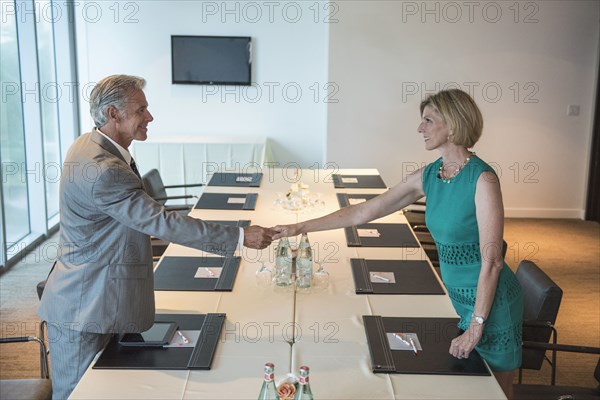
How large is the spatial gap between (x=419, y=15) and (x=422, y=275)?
194 inches

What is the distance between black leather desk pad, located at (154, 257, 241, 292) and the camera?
3271 millimetres

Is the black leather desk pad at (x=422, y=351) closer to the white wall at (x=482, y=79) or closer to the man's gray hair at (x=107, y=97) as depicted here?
the man's gray hair at (x=107, y=97)

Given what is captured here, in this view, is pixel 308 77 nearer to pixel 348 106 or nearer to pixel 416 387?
pixel 348 106

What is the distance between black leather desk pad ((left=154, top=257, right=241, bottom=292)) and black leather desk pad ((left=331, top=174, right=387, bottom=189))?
220 cm

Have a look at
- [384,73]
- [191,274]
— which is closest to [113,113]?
[191,274]

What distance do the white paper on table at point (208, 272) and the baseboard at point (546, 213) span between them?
18.3 ft

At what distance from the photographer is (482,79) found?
788 cm

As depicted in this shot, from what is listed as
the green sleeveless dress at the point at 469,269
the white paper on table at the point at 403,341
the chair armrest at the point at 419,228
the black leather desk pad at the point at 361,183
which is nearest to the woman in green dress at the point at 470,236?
the green sleeveless dress at the point at 469,269

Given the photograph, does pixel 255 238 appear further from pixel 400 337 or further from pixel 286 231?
pixel 400 337

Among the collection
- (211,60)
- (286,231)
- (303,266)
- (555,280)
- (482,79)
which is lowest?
(555,280)

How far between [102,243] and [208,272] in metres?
0.94

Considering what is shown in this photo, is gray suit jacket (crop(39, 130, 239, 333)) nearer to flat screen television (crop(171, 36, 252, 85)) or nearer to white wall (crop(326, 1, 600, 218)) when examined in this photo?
white wall (crop(326, 1, 600, 218))

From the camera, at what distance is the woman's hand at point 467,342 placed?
254 cm

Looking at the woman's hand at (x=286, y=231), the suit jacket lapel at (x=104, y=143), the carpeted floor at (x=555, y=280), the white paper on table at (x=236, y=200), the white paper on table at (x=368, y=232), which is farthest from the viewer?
the white paper on table at (x=236, y=200)
